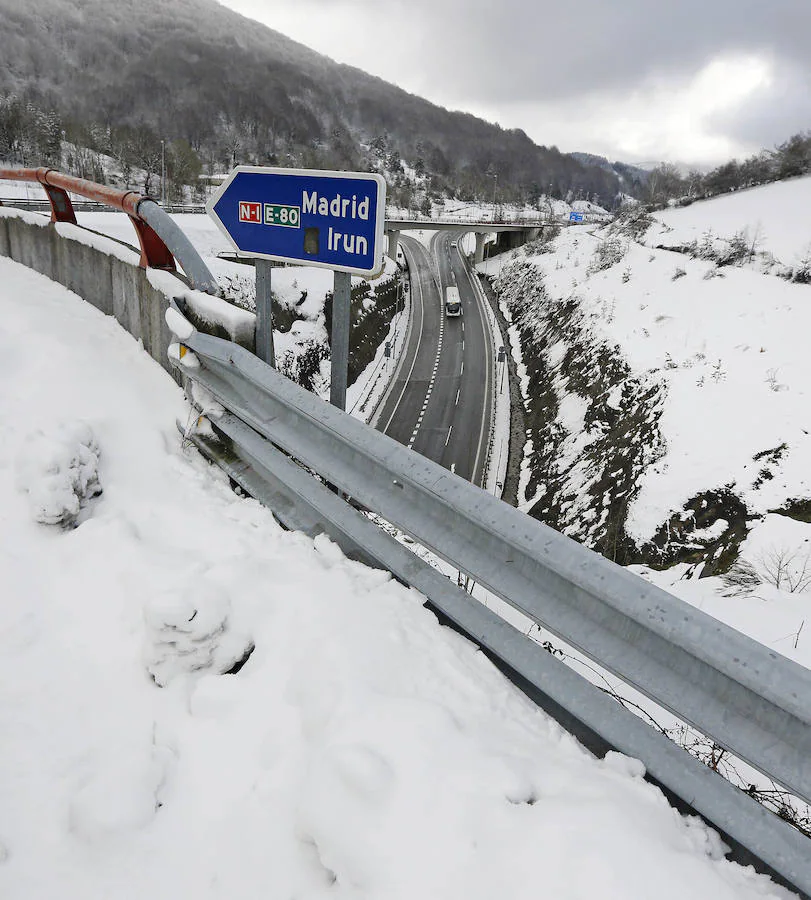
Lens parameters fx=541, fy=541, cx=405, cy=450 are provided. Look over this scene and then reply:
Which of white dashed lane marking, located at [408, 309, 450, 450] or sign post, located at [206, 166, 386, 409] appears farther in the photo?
white dashed lane marking, located at [408, 309, 450, 450]

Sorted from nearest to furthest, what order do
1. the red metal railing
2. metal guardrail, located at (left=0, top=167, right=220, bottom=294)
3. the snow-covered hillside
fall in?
metal guardrail, located at (left=0, top=167, right=220, bottom=294), the red metal railing, the snow-covered hillside

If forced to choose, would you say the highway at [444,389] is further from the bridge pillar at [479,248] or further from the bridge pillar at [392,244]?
the bridge pillar at [479,248]

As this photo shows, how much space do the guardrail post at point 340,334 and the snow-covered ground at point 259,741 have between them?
944 mm

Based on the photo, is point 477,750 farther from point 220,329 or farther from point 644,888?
point 220,329

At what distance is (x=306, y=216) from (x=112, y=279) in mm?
2967

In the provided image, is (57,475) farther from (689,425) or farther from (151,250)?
(689,425)

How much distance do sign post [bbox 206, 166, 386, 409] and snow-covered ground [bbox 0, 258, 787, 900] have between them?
1.27m

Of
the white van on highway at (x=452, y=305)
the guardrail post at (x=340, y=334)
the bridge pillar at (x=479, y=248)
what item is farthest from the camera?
the bridge pillar at (x=479, y=248)

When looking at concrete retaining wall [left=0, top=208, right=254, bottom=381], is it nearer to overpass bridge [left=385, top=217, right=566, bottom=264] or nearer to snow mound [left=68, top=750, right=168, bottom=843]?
snow mound [left=68, top=750, right=168, bottom=843]

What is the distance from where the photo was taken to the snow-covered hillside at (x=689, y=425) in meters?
8.62

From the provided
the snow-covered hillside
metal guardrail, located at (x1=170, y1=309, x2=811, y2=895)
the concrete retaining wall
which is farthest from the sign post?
the snow-covered hillside

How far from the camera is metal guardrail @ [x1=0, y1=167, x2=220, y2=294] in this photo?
382 cm

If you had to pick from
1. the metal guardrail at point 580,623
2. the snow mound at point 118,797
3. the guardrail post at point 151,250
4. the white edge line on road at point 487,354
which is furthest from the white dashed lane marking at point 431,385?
the snow mound at point 118,797

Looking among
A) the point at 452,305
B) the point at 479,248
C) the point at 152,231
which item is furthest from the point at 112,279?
the point at 479,248
